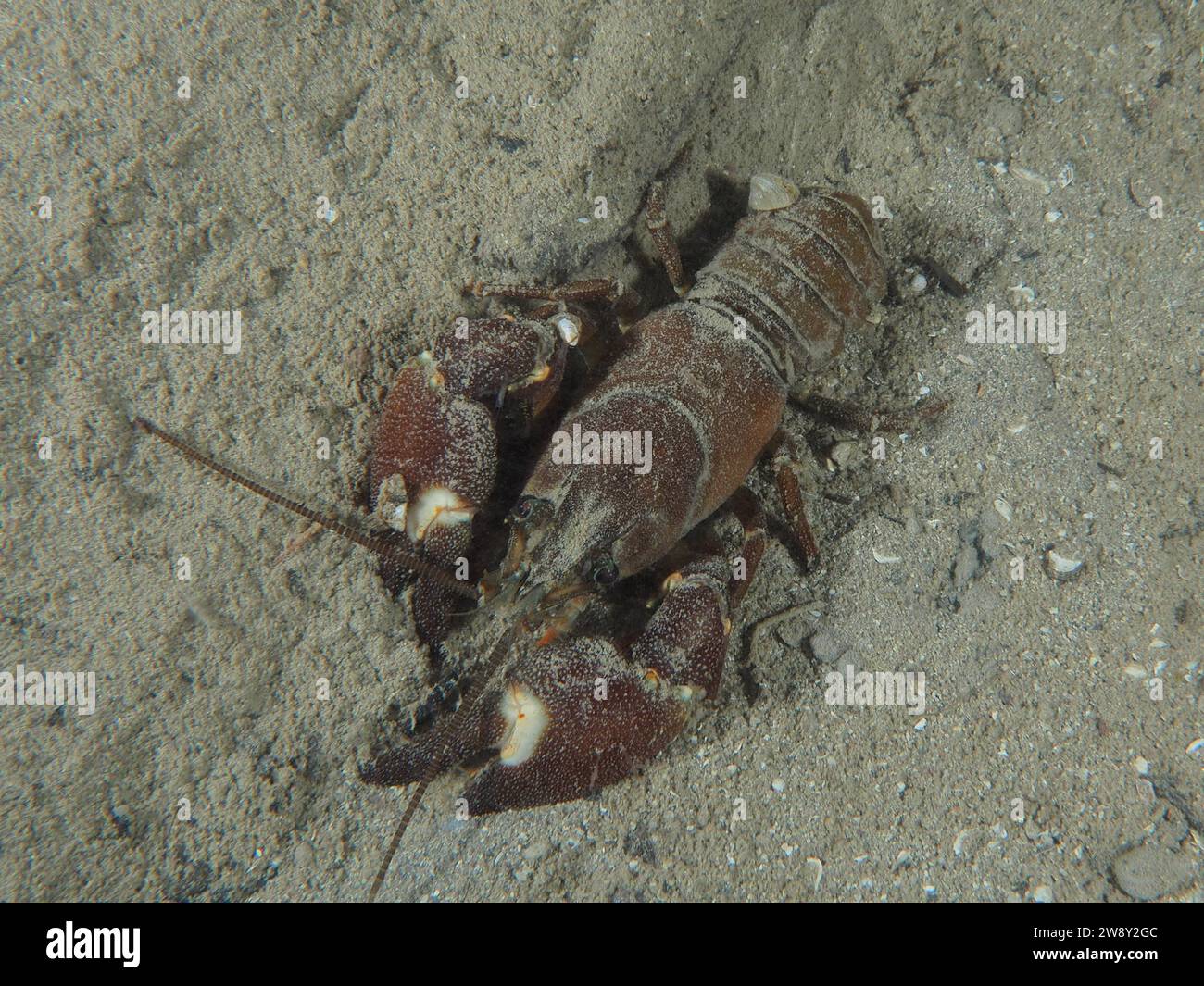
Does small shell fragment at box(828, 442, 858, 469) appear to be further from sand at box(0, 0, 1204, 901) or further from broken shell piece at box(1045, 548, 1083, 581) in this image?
broken shell piece at box(1045, 548, 1083, 581)

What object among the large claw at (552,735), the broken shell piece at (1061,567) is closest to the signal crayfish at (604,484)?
the large claw at (552,735)

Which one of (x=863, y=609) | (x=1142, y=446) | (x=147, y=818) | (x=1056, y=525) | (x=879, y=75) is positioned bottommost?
(x=147, y=818)

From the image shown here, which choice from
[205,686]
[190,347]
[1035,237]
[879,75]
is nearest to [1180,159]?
[1035,237]

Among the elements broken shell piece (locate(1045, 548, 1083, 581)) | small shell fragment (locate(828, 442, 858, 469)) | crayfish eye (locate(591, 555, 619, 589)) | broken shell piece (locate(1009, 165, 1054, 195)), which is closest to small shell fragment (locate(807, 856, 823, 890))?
crayfish eye (locate(591, 555, 619, 589))

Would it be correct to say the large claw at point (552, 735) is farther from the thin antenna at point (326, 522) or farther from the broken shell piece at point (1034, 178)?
the broken shell piece at point (1034, 178)

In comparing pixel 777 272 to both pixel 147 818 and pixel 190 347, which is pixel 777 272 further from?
pixel 147 818

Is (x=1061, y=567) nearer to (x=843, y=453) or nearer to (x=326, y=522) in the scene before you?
(x=843, y=453)

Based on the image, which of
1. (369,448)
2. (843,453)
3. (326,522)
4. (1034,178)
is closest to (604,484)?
(369,448)
